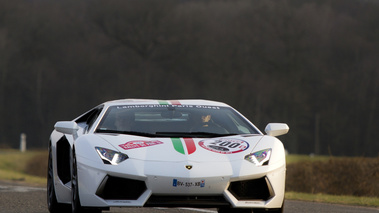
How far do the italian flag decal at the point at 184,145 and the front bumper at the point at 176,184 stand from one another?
184 mm

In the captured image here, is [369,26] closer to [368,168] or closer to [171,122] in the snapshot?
[368,168]

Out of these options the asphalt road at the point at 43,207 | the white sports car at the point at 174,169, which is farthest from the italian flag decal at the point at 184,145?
the asphalt road at the point at 43,207

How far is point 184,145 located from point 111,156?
0.67 metres

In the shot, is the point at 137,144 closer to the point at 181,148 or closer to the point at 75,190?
the point at 181,148

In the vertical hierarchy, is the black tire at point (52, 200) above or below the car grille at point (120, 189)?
below

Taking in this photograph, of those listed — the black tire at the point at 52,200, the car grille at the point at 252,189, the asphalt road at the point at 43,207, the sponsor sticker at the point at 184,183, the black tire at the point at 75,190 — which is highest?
the sponsor sticker at the point at 184,183

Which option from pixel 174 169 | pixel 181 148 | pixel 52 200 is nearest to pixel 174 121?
pixel 181 148

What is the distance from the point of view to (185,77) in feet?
248

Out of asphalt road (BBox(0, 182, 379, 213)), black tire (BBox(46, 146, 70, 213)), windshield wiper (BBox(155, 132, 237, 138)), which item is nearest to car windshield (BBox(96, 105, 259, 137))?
windshield wiper (BBox(155, 132, 237, 138))

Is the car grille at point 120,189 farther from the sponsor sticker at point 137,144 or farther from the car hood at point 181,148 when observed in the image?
the sponsor sticker at point 137,144

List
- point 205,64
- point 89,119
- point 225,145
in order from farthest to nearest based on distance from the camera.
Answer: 1. point 205,64
2. point 89,119
3. point 225,145

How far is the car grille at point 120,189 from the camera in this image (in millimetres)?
6938

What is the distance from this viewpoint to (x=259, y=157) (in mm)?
7199

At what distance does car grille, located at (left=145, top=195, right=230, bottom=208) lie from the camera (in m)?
6.91
